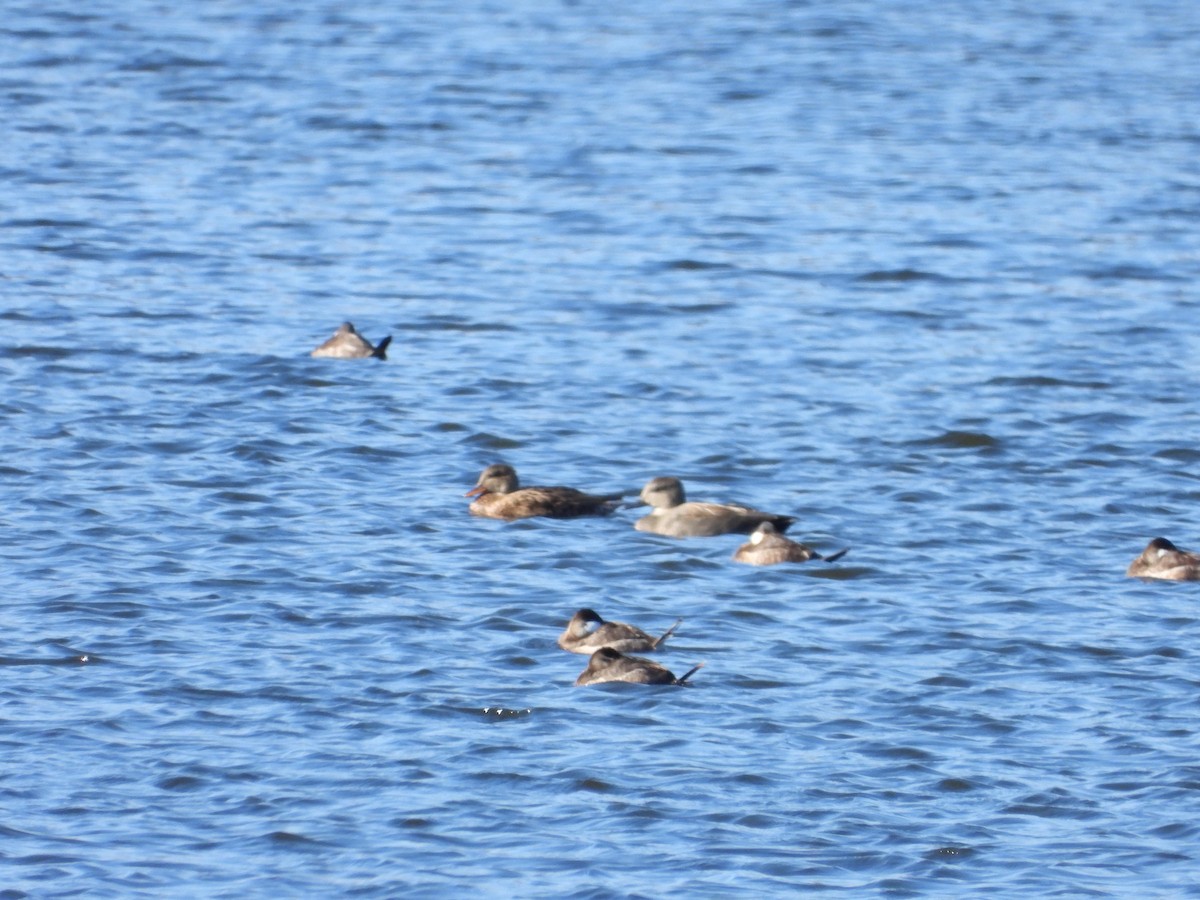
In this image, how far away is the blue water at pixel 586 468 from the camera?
32.3 feet

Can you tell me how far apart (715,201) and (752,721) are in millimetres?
15679

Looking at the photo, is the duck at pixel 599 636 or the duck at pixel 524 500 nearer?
the duck at pixel 599 636

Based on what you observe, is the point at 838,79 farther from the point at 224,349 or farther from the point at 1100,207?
the point at 224,349

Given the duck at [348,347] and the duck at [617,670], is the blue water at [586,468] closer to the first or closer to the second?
the duck at [617,670]

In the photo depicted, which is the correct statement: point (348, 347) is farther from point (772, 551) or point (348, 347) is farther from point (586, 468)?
point (772, 551)

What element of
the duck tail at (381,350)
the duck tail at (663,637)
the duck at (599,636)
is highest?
the duck at (599,636)

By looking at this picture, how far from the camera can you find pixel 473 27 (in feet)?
124

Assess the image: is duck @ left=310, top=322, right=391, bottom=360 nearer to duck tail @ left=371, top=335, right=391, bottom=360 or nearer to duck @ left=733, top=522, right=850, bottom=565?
duck tail @ left=371, top=335, right=391, bottom=360

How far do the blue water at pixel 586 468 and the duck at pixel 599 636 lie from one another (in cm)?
23

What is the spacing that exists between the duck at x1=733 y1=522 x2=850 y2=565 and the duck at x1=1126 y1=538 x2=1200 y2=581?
6.06 ft

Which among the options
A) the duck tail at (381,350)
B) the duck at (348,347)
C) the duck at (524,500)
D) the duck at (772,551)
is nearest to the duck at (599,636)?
the duck at (772,551)

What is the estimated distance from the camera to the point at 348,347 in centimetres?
1858

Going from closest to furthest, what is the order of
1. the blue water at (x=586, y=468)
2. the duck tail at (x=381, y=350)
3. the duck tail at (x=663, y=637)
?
the blue water at (x=586, y=468) → the duck tail at (x=663, y=637) → the duck tail at (x=381, y=350)

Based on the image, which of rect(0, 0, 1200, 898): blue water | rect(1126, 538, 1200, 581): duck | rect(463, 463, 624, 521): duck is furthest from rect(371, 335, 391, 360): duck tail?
rect(1126, 538, 1200, 581): duck
